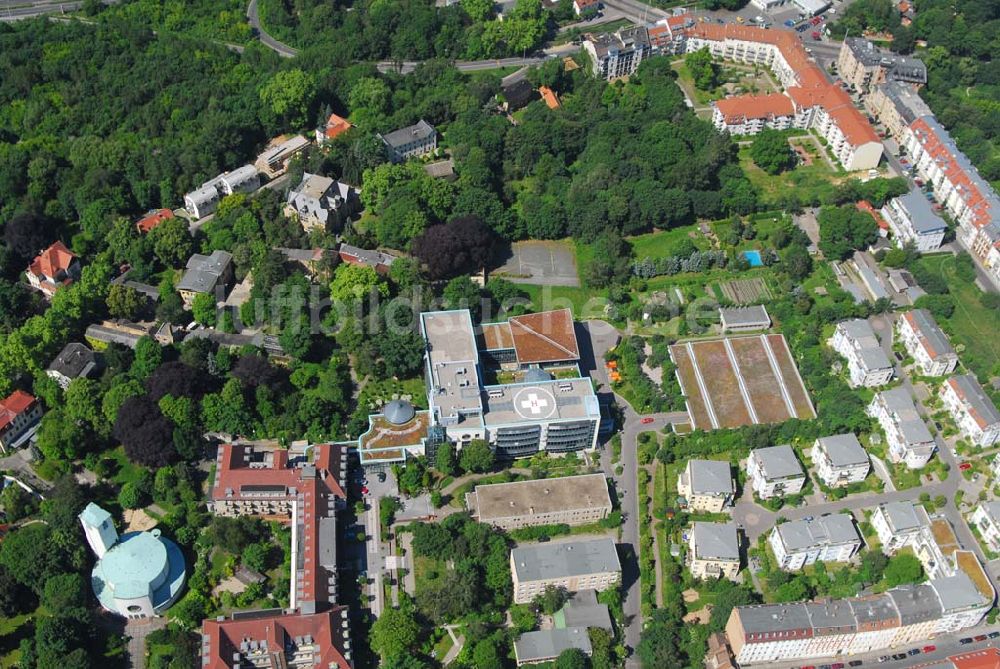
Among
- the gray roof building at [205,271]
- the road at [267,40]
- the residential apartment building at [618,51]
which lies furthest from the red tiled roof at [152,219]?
the residential apartment building at [618,51]

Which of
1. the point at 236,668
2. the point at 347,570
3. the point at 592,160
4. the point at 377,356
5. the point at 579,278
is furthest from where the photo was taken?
the point at 592,160

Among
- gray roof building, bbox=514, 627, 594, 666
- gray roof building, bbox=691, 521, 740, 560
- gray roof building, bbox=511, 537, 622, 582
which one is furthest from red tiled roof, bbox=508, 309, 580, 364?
gray roof building, bbox=514, 627, 594, 666

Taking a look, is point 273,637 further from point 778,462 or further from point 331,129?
point 331,129

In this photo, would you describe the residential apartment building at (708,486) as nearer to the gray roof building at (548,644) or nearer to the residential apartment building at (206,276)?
the gray roof building at (548,644)

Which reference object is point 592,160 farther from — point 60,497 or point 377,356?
point 60,497

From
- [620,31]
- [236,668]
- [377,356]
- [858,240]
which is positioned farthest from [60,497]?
[620,31]

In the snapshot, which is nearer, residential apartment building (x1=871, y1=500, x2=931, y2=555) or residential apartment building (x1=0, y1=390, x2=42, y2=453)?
residential apartment building (x1=871, y1=500, x2=931, y2=555)

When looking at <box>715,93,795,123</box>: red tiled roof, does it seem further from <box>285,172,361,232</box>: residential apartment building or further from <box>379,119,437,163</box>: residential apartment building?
<box>285,172,361,232</box>: residential apartment building

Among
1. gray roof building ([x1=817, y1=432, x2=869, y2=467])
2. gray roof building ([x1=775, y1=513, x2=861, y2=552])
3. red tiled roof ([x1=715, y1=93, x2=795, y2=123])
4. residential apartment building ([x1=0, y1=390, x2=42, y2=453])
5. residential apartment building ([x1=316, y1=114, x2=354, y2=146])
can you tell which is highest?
red tiled roof ([x1=715, y1=93, x2=795, y2=123])
